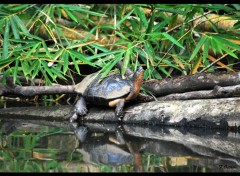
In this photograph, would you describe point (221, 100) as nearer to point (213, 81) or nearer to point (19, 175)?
point (213, 81)

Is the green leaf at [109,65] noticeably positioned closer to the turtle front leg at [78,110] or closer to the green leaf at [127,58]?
the green leaf at [127,58]

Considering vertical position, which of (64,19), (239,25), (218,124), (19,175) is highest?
(64,19)

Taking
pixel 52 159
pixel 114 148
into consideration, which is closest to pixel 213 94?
pixel 114 148

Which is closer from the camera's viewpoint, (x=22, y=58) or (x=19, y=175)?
(x=19, y=175)

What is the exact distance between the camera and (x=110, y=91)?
17.8ft

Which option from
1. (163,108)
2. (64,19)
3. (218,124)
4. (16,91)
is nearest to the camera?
(218,124)

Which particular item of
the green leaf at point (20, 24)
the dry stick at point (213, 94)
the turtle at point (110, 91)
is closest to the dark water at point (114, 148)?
the turtle at point (110, 91)

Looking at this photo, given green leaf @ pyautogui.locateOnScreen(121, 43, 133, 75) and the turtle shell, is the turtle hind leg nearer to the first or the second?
the turtle shell

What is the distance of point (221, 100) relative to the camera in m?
4.91

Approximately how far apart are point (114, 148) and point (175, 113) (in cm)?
136

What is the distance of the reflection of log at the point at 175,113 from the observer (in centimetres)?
473

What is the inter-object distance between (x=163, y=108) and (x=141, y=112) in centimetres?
26

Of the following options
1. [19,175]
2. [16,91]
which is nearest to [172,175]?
[19,175]

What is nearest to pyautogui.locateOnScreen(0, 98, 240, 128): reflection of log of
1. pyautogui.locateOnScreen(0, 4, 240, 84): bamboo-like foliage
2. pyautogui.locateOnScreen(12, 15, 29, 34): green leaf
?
pyautogui.locateOnScreen(0, 4, 240, 84): bamboo-like foliage
